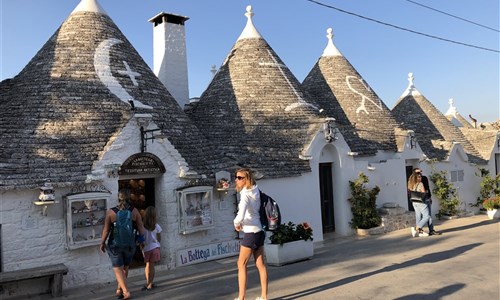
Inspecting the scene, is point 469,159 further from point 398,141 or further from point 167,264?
point 167,264

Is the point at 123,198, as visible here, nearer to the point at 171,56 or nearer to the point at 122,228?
the point at 122,228

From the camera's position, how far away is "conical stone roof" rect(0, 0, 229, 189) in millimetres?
7691

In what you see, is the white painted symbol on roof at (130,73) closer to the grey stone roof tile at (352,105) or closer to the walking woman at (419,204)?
the walking woman at (419,204)

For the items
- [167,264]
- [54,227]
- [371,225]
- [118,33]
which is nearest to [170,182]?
[167,264]

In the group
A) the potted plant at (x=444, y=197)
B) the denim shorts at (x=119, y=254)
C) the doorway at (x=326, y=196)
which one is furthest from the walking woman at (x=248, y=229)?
the potted plant at (x=444, y=197)

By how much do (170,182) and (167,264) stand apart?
160cm

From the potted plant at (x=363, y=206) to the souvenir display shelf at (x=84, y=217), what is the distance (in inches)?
274

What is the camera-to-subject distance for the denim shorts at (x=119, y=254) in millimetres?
6122

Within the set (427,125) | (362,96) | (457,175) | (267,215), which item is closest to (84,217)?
(267,215)

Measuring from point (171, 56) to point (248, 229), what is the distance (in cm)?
936

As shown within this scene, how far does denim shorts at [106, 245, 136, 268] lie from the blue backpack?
70mm

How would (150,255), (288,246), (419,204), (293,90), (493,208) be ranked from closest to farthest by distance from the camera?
(150,255) < (288,246) < (419,204) < (293,90) < (493,208)

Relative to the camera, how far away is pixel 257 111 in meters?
12.6

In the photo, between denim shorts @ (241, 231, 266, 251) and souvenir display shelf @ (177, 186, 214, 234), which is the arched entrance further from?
denim shorts @ (241, 231, 266, 251)
